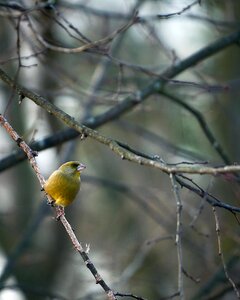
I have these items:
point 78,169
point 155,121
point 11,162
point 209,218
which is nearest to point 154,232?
point 155,121

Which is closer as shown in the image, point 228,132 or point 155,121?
point 228,132

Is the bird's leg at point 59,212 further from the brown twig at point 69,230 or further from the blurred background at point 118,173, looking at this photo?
the blurred background at point 118,173

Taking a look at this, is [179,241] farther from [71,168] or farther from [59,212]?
[71,168]

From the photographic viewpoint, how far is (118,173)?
14.8 meters

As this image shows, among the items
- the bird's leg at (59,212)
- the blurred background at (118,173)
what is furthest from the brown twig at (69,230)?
the blurred background at (118,173)

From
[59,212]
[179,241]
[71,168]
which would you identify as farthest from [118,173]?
[179,241]

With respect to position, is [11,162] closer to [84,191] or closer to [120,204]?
[84,191]

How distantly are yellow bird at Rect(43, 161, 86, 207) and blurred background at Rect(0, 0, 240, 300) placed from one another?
8.07 feet

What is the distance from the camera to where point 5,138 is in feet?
41.6

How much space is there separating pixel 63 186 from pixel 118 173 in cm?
1047

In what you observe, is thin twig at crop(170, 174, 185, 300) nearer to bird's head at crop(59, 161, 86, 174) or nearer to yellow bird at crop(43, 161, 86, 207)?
yellow bird at crop(43, 161, 86, 207)

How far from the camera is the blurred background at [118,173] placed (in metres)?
8.31

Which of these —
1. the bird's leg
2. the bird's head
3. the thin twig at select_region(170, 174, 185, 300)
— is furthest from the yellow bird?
the thin twig at select_region(170, 174, 185, 300)

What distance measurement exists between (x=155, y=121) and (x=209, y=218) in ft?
13.6
